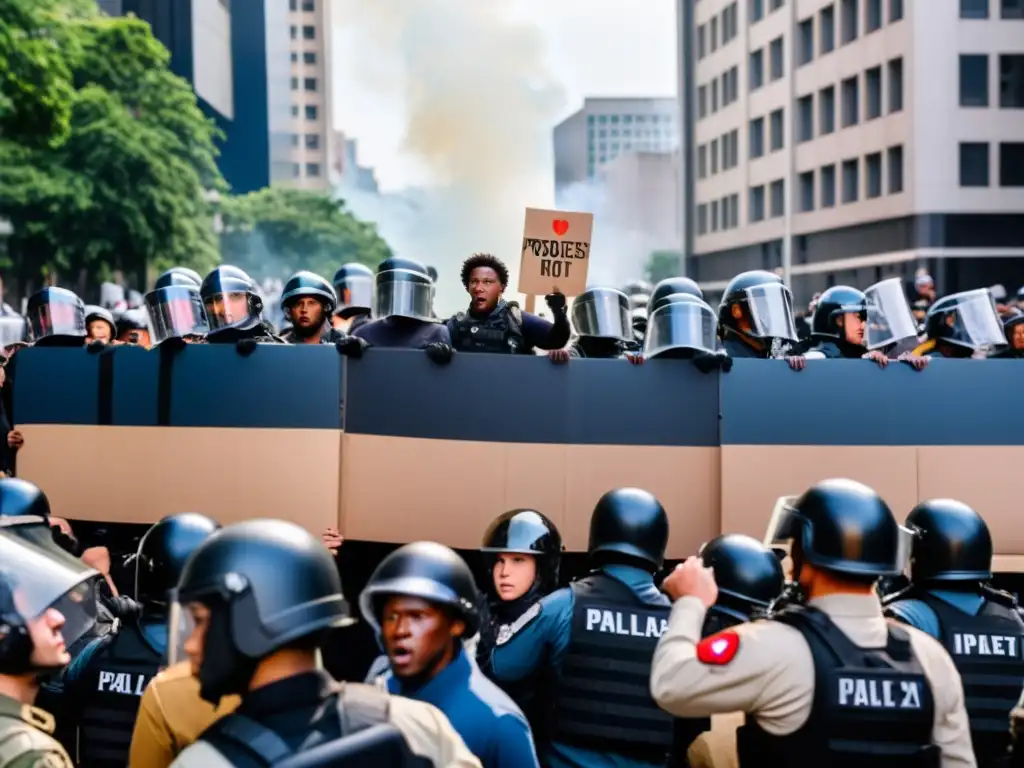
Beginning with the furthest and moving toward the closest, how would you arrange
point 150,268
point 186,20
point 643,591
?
point 186,20
point 150,268
point 643,591

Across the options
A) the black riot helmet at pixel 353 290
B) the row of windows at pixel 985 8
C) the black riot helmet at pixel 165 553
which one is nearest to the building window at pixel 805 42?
the row of windows at pixel 985 8

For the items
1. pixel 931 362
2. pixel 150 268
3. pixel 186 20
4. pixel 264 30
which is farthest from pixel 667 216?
pixel 931 362

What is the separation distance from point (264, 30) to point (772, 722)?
258 feet

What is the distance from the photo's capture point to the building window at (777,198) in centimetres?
5528

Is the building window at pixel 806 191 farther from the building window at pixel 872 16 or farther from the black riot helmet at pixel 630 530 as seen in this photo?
the black riot helmet at pixel 630 530

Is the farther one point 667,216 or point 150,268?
point 667,216

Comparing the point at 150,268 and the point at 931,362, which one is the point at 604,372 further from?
the point at 150,268

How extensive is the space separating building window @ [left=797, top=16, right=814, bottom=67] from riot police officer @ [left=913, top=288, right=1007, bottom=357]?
45444 millimetres

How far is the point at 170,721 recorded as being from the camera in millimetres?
3463

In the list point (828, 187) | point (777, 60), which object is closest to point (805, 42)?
point (777, 60)

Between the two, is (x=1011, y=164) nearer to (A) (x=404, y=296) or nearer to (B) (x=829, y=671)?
(A) (x=404, y=296)

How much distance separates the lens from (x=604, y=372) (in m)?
6.99

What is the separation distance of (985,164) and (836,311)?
3939 centimetres

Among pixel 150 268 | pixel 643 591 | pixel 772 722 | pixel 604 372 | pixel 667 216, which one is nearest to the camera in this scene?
pixel 772 722
